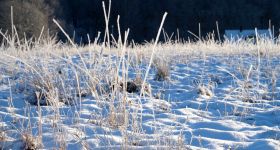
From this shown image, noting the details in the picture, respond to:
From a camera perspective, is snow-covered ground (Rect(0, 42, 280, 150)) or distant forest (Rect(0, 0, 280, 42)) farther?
distant forest (Rect(0, 0, 280, 42))

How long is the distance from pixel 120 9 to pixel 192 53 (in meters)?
24.9

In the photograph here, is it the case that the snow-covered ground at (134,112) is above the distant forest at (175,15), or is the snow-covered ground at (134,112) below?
below

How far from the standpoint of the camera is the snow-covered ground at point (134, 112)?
279 cm

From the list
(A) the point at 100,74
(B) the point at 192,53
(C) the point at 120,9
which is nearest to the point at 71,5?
(C) the point at 120,9

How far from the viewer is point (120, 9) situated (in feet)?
107

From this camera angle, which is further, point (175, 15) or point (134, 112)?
point (175, 15)

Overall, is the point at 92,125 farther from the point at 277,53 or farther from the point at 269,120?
the point at 277,53

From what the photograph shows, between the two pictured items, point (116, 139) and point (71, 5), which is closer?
point (116, 139)

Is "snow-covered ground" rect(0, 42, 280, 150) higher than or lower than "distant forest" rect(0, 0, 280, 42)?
lower

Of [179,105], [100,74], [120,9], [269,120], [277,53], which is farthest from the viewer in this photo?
[120,9]

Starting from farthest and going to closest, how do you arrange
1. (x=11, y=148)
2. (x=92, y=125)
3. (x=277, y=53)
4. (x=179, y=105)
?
(x=277, y=53) → (x=179, y=105) → (x=92, y=125) → (x=11, y=148)

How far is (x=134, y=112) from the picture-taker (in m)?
3.31

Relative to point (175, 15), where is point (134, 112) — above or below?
below

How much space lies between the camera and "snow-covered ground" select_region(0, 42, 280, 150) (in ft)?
9.15
